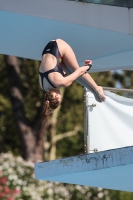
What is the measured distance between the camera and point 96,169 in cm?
825

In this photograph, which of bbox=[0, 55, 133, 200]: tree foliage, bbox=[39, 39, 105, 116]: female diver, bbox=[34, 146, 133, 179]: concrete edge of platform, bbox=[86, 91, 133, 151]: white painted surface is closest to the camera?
bbox=[39, 39, 105, 116]: female diver

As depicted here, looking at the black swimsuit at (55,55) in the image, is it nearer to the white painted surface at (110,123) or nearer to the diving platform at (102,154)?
the diving platform at (102,154)

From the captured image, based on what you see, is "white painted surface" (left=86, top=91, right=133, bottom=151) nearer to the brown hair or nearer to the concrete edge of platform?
the concrete edge of platform

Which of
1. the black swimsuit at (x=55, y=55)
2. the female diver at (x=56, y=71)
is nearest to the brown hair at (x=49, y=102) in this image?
the female diver at (x=56, y=71)

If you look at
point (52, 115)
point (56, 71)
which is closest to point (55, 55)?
point (56, 71)

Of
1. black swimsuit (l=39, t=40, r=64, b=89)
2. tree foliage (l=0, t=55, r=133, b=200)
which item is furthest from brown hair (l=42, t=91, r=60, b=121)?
tree foliage (l=0, t=55, r=133, b=200)

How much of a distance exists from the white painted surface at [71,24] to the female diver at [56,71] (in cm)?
225

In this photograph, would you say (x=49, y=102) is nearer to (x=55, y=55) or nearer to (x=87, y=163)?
(x=55, y=55)

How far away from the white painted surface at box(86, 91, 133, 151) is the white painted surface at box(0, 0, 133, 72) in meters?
1.06

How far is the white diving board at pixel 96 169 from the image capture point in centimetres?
790

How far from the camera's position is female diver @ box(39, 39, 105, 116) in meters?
7.70

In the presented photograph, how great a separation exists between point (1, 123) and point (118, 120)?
15.5 metres

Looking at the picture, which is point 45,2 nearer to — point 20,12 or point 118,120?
point 20,12

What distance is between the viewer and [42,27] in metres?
10.6
